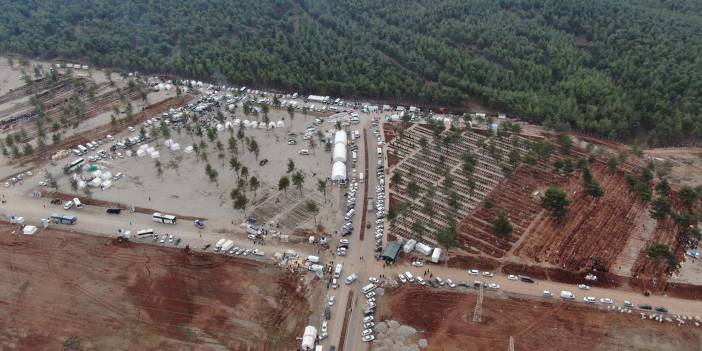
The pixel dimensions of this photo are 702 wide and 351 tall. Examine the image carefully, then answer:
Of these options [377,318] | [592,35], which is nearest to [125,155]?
[377,318]

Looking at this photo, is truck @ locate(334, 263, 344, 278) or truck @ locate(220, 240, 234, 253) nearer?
truck @ locate(334, 263, 344, 278)

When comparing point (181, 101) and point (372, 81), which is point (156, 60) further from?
point (372, 81)

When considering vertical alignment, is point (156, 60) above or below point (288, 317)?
above

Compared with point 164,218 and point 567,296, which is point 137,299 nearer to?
point 164,218

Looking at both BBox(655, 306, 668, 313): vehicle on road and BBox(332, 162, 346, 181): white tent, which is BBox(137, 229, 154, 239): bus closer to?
BBox(332, 162, 346, 181): white tent

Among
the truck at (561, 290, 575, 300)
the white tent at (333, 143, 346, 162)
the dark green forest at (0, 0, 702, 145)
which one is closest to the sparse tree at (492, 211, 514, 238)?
the truck at (561, 290, 575, 300)

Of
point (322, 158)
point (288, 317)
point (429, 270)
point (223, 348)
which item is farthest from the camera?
point (322, 158)

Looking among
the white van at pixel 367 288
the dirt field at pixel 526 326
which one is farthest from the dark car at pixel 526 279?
the white van at pixel 367 288
